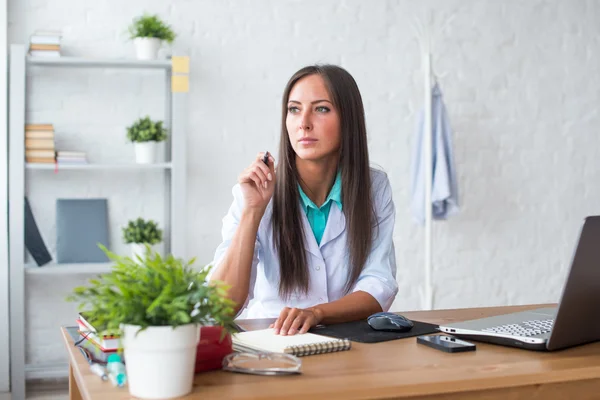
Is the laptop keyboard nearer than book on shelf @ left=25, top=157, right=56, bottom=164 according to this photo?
Yes

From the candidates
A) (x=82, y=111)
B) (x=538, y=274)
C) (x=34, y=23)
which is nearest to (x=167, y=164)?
(x=82, y=111)

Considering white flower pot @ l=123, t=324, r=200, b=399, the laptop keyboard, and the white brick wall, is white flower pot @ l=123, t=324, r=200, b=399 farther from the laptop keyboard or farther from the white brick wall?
the white brick wall

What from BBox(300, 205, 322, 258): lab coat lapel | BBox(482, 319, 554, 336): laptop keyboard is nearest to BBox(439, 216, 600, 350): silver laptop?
BBox(482, 319, 554, 336): laptop keyboard

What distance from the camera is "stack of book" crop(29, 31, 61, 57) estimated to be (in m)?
3.58

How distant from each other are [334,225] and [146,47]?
1.85 m

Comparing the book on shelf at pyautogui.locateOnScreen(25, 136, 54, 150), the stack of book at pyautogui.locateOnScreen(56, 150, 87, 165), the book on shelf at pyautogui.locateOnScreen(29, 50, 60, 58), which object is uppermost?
the book on shelf at pyautogui.locateOnScreen(29, 50, 60, 58)

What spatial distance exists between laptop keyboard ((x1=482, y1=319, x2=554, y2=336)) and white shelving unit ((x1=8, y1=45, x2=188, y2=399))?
2253 mm

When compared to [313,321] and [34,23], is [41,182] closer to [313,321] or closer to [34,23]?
[34,23]

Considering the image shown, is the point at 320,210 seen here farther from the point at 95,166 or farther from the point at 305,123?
the point at 95,166

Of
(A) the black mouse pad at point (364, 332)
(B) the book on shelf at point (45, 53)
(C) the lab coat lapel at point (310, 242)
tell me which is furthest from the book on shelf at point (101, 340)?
(B) the book on shelf at point (45, 53)

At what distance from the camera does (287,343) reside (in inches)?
59.6

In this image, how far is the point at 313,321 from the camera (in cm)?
172

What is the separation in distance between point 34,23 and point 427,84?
6.52 ft

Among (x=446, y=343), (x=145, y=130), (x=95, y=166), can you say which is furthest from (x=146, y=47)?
(x=446, y=343)
